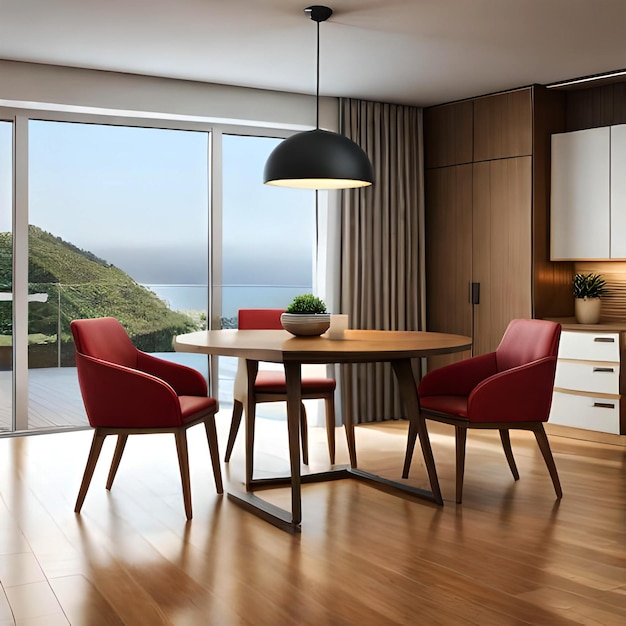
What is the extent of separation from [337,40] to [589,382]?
2.66 m

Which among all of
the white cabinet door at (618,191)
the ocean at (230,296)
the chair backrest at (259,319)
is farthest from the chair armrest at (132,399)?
the white cabinet door at (618,191)

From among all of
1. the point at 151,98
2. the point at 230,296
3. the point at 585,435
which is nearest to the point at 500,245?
the point at 585,435

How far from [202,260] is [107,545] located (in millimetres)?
3123

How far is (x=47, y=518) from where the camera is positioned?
11.6ft

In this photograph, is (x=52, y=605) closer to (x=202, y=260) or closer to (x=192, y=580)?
(x=192, y=580)

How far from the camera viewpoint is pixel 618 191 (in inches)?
215

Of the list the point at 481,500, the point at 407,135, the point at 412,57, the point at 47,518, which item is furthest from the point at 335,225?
the point at 47,518

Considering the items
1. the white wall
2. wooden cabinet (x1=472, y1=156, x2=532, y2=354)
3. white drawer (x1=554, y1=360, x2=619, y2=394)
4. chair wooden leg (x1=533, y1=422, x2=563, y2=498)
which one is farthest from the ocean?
chair wooden leg (x1=533, y1=422, x2=563, y2=498)

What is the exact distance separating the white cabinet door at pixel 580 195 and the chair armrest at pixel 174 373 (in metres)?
2.87

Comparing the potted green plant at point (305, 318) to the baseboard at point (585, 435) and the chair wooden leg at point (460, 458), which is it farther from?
the baseboard at point (585, 435)

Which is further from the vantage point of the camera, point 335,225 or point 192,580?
point 335,225

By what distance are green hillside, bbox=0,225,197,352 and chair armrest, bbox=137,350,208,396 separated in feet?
5.24

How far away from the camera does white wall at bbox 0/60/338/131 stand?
5.13 metres

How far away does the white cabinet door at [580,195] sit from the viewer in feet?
18.2
